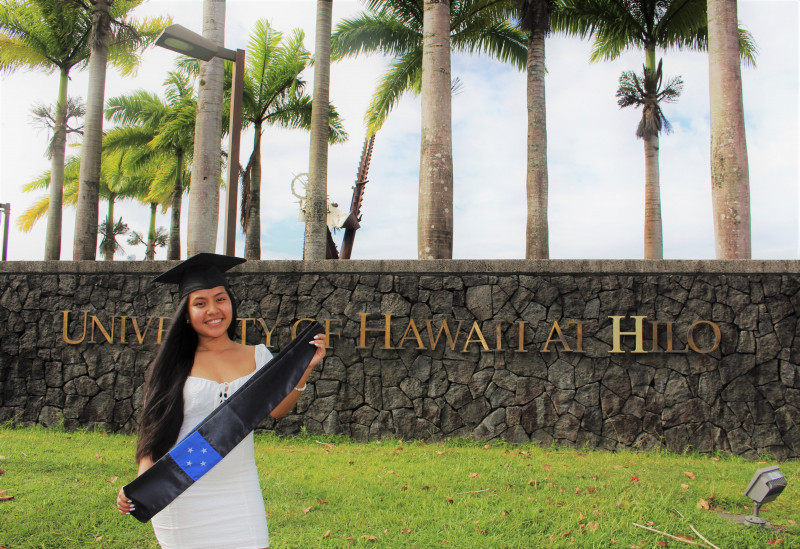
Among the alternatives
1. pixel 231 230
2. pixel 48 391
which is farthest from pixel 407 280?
pixel 48 391

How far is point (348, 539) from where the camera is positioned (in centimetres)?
425

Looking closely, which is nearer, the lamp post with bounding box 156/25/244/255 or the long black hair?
the long black hair

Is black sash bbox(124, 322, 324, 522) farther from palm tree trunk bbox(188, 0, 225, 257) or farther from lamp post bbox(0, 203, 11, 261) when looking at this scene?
lamp post bbox(0, 203, 11, 261)

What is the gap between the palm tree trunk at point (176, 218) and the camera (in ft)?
71.7

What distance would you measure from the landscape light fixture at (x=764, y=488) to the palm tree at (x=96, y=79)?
1207 centimetres

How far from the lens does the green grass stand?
4.33m

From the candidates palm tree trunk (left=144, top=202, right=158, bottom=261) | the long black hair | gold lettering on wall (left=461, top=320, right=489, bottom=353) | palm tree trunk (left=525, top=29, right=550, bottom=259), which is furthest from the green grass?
palm tree trunk (left=144, top=202, right=158, bottom=261)

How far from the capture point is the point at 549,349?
702 cm

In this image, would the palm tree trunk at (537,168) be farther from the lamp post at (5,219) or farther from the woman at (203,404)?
the lamp post at (5,219)

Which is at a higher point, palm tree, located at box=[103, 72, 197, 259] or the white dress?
palm tree, located at box=[103, 72, 197, 259]

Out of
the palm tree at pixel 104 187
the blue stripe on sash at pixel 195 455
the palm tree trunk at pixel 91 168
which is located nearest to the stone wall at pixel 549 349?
the blue stripe on sash at pixel 195 455

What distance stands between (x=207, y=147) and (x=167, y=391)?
707 centimetres

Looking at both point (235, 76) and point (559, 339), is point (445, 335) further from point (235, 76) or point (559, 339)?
point (235, 76)

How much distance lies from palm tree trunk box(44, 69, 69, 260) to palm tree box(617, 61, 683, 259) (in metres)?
15.5
